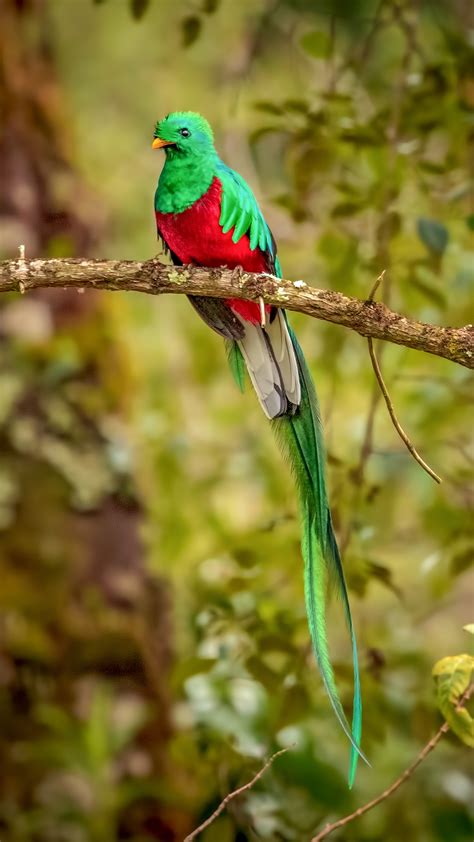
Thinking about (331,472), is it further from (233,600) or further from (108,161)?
(108,161)

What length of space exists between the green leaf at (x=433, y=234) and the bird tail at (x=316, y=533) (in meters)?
0.36

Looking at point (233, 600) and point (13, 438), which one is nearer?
point (233, 600)

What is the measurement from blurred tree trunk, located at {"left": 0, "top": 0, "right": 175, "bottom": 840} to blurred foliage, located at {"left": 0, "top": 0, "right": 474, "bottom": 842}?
0.03ft

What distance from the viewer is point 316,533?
1859mm

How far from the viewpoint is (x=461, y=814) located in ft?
9.20

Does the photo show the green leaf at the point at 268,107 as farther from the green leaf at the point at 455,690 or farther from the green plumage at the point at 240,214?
the green leaf at the point at 455,690

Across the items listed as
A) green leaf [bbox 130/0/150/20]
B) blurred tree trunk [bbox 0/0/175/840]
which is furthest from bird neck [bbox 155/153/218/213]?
blurred tree trunk [bbox 0/0/175/840]

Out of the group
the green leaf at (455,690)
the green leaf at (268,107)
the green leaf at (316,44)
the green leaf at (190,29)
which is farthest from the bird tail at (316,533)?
the green leaf at (190,29)

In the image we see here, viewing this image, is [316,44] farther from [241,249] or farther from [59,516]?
[59,516]

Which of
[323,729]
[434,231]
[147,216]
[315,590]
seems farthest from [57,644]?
[147,216]

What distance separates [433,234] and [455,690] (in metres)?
1.00

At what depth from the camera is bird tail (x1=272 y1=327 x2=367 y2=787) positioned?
5.50 ft

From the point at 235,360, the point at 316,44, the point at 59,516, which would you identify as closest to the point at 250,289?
the point at 235,360

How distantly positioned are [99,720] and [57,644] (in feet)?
1.17
